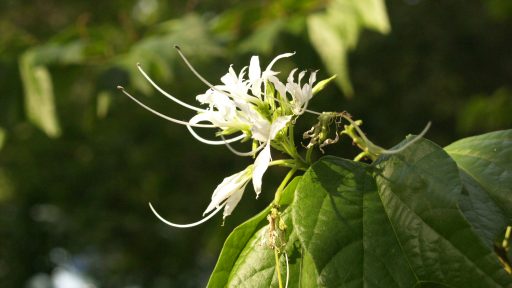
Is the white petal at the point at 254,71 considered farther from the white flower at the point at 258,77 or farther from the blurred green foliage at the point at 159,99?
the blurred green foliage at the point at 159,99

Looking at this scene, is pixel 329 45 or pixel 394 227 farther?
pixel 329 45

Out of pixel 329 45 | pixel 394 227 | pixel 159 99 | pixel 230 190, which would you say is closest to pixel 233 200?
pixel 230 190

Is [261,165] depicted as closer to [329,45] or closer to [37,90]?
[329,45]

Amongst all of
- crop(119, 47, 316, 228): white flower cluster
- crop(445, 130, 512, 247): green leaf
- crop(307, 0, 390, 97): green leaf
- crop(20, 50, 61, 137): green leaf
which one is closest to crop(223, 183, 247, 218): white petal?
crop(119, 47, 316, 228): white flower cluster

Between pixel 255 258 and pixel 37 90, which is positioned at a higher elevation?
pixel 37 90

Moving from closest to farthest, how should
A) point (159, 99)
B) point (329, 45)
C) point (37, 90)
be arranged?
point (329, 45)
point (37, 90)
point (159, 99)

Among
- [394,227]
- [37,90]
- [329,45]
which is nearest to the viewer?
[394,227]

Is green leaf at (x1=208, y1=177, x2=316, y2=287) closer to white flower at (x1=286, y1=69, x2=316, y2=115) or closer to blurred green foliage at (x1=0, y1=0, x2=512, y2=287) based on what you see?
white flower at (x1=286, y1=69, x2=316, y2=115)
